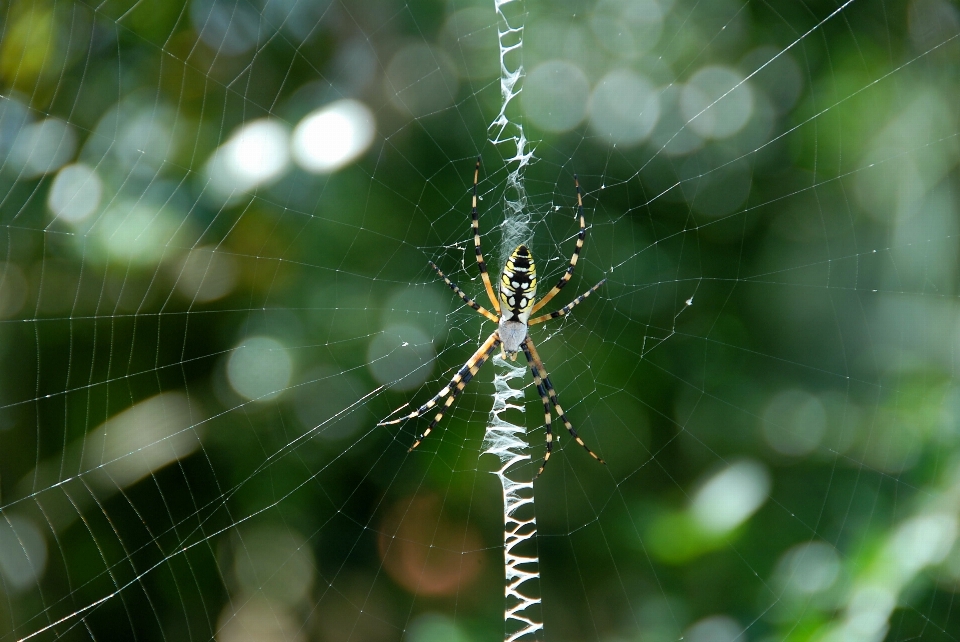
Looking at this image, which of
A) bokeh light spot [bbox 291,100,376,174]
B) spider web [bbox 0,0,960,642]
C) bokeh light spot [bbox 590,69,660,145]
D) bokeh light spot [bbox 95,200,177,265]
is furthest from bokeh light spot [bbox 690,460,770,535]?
bokeh light spot [bbox 95,200,177,265]

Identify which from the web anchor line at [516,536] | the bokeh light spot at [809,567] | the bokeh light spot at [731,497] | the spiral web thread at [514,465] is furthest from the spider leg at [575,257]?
the bokeh light spot at [809,567]

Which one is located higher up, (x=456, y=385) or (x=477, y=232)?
(x=477, y=232)

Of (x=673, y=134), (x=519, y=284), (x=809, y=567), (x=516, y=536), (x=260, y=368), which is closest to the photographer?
(x=809, y=567)

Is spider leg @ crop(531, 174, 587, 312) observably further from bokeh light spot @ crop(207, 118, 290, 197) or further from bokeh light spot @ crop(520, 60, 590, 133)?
bokeh light spot @ crop(207, 118, 290, 197)

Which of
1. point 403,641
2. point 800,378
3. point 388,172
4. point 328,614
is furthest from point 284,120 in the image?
point 800,378

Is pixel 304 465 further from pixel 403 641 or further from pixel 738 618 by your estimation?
pixel 738 618

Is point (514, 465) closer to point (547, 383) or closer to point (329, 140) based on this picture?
point (547, 383)

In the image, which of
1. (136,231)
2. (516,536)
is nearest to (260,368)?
(136,231)
